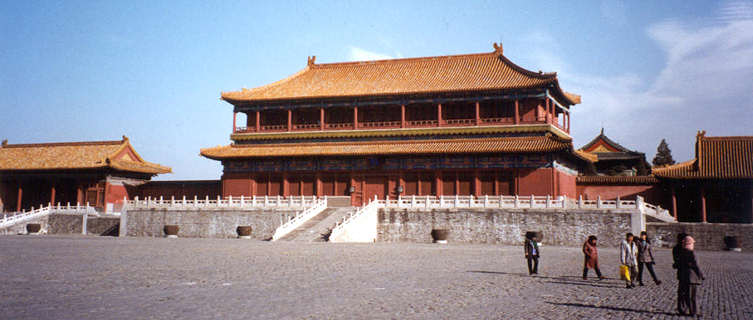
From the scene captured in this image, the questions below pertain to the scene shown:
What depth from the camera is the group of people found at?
10406mm

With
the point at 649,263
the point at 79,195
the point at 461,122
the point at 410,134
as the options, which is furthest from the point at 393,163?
the point at 649,263

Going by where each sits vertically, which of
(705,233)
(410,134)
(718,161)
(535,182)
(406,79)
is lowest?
(705,233)

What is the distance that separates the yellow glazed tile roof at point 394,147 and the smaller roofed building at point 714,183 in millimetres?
7130

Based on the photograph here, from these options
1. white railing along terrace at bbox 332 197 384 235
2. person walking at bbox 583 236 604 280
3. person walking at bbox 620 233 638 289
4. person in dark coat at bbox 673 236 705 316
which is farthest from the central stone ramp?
person in dark coat at bbox 673 236 705 316

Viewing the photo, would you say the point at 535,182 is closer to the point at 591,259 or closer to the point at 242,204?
the point at 242,204

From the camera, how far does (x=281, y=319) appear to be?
30.4 feet

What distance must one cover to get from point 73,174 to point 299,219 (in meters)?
23.8

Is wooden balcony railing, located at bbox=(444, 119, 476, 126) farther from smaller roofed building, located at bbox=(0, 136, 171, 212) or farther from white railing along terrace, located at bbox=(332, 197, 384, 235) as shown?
smaller roofed building, located at bbox=(0, 136, 171, 212)

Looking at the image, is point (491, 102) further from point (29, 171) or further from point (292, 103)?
point (29, 171)

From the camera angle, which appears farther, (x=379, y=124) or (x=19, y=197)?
(x=19, y=197)

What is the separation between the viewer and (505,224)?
108 feet

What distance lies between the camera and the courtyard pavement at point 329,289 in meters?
10.0

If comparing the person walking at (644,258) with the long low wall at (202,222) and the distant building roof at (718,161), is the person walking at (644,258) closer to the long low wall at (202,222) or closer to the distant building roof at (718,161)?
the long low wall at (202,222)

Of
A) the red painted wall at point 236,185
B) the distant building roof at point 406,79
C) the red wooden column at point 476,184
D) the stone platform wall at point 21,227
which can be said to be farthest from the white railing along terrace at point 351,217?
the stone platform wall at point 21,227
